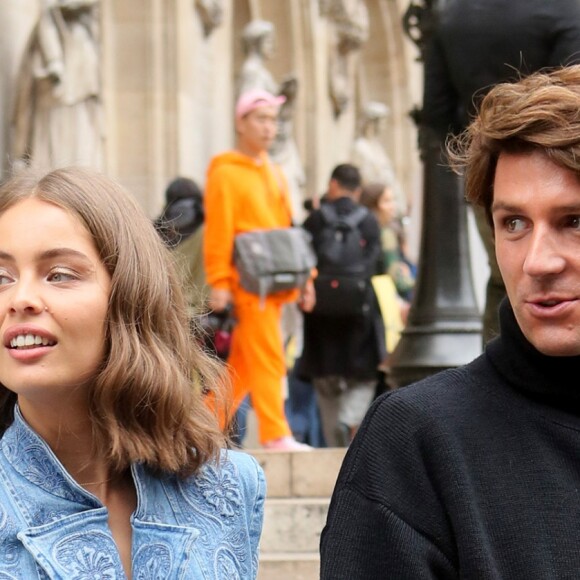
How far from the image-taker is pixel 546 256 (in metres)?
2.49

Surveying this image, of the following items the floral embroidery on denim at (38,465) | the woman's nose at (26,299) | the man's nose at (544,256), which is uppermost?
the man's nose at (544,256)

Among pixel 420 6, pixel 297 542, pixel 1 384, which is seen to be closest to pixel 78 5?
pixel 420 6

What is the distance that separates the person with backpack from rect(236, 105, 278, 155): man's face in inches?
66.2

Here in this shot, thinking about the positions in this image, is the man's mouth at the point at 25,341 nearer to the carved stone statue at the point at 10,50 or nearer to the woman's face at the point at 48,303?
the woman's face at the point at 48,303

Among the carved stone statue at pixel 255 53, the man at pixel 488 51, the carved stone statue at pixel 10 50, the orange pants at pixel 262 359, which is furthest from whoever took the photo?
the carved stone statue at pixel 255 53

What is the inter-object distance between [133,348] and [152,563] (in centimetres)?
35

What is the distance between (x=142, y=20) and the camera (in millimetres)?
15594

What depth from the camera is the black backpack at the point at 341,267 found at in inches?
378

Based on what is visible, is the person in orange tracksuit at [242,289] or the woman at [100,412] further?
the person in orange tracksuit at [242,289]

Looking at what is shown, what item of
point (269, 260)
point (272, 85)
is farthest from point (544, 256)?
point (272, 85)

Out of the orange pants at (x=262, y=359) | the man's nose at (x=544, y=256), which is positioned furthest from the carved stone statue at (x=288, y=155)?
the man's nose at (x=544, y=256)

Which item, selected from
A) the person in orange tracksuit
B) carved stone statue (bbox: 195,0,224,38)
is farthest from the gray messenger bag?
carved stone statue (bbox: 195,0,224,38)

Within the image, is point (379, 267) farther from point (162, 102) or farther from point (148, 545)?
point (148, 545)

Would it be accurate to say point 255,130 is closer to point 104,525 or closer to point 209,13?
point 104,525
